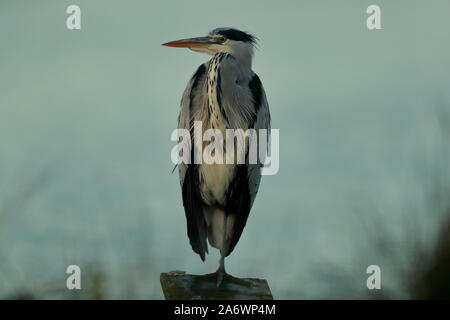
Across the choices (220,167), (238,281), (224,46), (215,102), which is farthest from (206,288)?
(224,46)

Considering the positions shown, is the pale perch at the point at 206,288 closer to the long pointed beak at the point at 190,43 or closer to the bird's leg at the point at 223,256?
the bird's leg at the point at 223,256

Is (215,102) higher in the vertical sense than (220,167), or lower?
higher

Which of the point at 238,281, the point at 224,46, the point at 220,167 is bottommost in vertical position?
the point at 238,281

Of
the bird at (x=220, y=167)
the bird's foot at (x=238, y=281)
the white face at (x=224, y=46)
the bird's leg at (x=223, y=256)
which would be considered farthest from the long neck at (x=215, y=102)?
the bird's foot at (x=238, y=281)

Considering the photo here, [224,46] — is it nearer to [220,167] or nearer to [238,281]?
[220,167]

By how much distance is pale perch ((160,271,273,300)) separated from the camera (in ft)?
16.5

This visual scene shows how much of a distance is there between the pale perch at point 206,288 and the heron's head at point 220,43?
1789 mm

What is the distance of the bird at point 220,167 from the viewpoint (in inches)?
228

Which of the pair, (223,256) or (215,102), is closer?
(223,256)

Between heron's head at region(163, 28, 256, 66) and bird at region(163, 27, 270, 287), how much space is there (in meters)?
0.15

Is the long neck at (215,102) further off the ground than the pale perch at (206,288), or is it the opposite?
the long neck at (215,102)

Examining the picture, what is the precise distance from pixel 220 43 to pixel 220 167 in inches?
41.1

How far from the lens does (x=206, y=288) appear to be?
5172 millimetres
